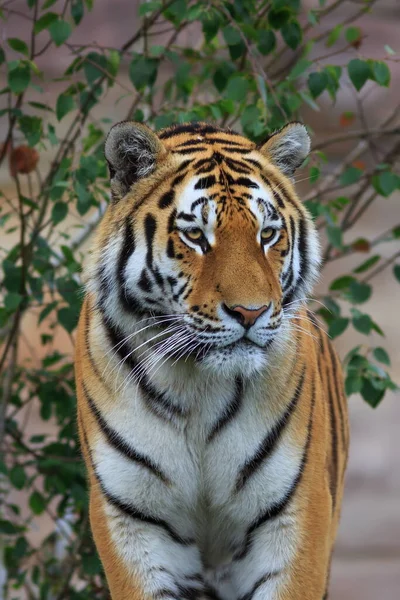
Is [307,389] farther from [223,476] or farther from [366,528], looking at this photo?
[366,528]

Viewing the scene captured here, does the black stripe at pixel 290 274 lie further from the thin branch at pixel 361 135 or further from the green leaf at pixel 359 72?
the thin branch at pixel 361 135

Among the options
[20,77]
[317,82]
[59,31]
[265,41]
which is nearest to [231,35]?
[265,41]

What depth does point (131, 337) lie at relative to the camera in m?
2.44

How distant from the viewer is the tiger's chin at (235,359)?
227 centimetres

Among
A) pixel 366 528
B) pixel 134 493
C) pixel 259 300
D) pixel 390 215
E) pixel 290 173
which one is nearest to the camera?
pixel 259 300

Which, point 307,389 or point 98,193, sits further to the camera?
point 98,193

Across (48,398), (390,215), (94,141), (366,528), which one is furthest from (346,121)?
(390,215)

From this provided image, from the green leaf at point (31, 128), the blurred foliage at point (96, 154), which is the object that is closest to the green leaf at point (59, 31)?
Answer: the blurred foliage at point (96, 154)

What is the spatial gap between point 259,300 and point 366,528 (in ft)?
16.5

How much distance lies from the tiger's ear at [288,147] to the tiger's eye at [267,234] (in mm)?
277

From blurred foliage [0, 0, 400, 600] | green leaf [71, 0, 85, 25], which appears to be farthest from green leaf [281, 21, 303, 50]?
green leaf [71, 0, 85, 25]

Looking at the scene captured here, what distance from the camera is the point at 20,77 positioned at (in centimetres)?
311

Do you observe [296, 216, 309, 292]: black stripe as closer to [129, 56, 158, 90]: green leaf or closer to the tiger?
the tiger

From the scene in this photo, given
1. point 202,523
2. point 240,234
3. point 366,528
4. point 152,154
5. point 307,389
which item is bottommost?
point 366,528
